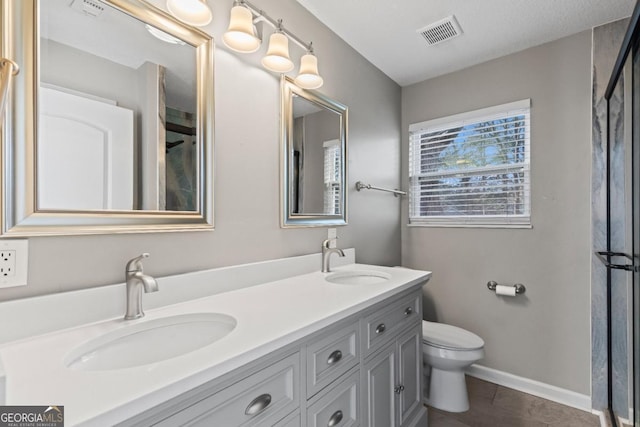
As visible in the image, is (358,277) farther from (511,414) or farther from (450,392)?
(511,414)

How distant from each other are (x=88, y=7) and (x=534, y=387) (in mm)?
3074

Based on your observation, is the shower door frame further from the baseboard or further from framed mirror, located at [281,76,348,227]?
framed mirror, located at [281,76,348,227]

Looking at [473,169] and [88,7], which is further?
[473,169]

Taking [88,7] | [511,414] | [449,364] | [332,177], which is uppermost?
[88,7]

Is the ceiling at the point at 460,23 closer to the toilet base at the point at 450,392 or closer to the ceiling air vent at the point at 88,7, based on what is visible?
the ceiling air vent at the point at 88,7

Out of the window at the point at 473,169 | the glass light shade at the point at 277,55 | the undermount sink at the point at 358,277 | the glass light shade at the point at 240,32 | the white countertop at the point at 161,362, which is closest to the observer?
the white countertop at the point at 161,362

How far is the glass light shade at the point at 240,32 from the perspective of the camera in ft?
3.91

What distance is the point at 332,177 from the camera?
1948 mm

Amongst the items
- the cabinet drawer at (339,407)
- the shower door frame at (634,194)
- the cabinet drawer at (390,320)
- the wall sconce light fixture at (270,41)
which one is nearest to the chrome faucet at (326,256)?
the cabinet drawer at (390,320)

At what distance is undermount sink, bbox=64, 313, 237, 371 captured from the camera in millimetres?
786

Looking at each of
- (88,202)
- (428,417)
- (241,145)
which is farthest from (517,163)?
(88,202)

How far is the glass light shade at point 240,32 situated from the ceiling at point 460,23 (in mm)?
656

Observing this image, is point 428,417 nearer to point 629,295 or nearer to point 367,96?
point 629,295

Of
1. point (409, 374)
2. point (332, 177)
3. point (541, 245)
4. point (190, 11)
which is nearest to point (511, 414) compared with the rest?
point (409, 374)
